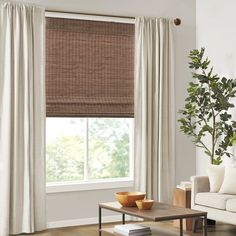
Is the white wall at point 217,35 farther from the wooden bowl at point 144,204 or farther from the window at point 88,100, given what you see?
the wooden bowl at point 144,204

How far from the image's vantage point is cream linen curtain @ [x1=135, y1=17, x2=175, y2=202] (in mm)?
7512

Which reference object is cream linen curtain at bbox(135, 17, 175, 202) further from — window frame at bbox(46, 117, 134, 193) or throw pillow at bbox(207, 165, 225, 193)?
throw pillow at bbox(207, 165, 225, 193)

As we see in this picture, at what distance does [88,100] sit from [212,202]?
211 centimetres

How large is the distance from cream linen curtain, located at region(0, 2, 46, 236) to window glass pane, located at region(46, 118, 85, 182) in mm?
339

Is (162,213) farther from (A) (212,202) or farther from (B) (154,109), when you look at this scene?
(B) (154,109)

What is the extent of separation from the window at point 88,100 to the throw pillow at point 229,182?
5.42ft

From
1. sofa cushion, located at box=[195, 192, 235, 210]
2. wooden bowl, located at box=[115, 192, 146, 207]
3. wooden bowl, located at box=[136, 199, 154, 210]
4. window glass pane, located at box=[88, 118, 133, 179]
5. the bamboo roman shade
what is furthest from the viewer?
window glass pane, located at box=[88, 118, 133, 179]

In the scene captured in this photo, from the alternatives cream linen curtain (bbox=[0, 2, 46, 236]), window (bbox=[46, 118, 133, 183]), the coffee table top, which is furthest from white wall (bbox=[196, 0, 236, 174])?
the coffee table top

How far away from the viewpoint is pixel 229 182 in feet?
20.8

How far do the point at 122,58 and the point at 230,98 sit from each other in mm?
1586

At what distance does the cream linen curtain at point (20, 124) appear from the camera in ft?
21.6

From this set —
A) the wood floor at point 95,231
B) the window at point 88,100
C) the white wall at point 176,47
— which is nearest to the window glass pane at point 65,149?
the window at point 88,100

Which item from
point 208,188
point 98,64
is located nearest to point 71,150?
point 98,64

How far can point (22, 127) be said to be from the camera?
6730mm
